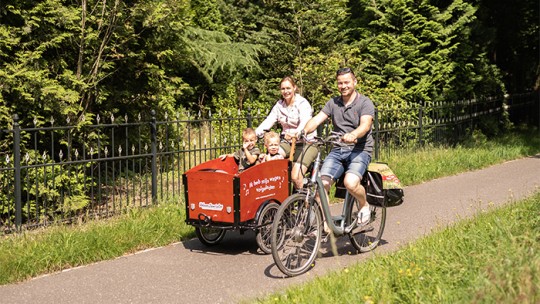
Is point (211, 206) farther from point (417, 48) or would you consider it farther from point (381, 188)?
point (417, 48)

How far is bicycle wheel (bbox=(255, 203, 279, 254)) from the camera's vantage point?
23.9 feet

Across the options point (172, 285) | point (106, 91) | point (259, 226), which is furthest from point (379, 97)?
point (172, 285)

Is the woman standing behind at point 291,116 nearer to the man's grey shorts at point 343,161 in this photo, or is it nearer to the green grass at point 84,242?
the man's grey shorts at point 343,161

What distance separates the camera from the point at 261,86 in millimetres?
19000

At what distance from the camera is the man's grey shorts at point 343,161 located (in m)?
7.04

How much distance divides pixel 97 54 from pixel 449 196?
605 centimetres

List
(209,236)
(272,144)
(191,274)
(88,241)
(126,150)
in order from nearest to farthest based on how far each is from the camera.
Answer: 1. (191,274)
2. (88,241)
3. (272,144)
4. (209,236)
5. (126,150)

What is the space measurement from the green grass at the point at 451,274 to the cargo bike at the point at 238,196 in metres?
1.58

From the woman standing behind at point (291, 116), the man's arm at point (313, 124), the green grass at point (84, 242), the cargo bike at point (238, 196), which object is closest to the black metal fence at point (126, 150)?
the green grass at point (84, 242)

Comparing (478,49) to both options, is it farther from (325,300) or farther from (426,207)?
(325,300)

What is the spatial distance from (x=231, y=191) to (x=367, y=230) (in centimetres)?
153

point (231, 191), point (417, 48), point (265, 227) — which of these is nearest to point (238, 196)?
point (231, 191)

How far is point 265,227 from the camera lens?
24.2 feet

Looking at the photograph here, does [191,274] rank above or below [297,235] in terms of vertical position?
below
